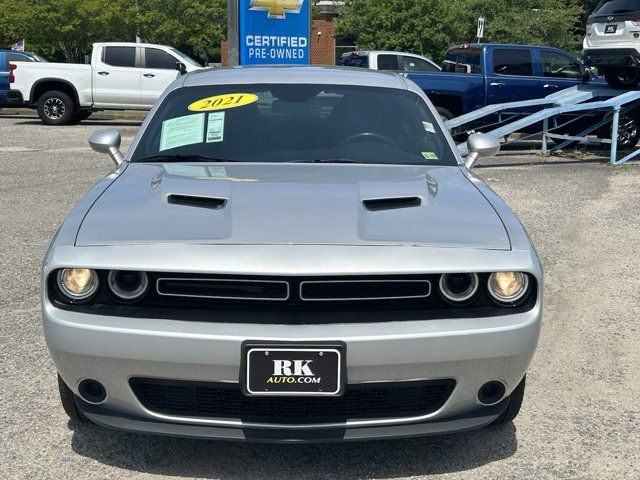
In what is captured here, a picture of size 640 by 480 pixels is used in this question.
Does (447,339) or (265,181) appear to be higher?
(265,181)

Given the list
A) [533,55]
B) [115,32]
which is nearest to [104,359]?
[533,55]

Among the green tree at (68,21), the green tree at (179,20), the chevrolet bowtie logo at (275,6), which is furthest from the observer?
the green tree at (179,20)

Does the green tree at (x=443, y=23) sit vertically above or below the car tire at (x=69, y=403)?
above

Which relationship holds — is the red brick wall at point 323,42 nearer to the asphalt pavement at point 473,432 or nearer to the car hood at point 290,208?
the asphalt pavement at point 473,432

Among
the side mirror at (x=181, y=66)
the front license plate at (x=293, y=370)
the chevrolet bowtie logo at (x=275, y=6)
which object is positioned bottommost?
the side mirror at (x=181, y=66)

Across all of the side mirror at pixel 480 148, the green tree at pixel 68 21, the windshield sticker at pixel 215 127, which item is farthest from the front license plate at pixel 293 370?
the green tree at pixel 68 21

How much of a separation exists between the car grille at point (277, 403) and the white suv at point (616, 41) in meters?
10.9

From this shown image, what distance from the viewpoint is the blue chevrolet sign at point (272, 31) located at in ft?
36.8

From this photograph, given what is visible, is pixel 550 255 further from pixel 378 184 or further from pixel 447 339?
pixel 447 339

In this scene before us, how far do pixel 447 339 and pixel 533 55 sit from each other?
42.5 feet

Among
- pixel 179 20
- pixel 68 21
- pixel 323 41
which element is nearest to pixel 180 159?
pixel 68 21

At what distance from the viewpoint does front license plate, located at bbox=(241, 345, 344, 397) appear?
109 inches

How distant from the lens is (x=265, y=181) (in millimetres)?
3633

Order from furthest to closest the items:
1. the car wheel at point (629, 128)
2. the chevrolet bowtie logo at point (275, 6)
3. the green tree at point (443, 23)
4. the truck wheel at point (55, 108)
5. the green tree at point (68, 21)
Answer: the green tree at point (443, 23)
the green tree at point (68, 21)
the truck wheel at point (55, 108)
the car wheel at point (629, 128)
the chevrolet bowtie logo at point (275, 6)
